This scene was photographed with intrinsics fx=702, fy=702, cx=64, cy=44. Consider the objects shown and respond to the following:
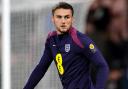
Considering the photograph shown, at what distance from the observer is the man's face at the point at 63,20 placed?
500 centimetres

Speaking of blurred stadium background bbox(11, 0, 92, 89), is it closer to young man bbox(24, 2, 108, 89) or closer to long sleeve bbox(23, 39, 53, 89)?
long sleeve bbox(23, 39, 53, 89)

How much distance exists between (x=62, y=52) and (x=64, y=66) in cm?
11

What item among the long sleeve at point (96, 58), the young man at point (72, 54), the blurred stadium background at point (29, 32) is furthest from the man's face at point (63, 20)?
the blurred stadium background at point (29, 32)

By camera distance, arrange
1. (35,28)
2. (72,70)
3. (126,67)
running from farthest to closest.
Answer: (35,28) → (126,67) → (72,70)

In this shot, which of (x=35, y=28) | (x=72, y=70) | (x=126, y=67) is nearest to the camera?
(x=72, y=70)

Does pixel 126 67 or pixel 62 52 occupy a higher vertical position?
pixel 62 52

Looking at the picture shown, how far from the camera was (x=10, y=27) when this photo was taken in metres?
8.69

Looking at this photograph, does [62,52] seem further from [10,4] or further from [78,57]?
[10,4]

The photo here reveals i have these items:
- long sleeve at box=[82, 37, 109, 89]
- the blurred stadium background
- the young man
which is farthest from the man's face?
the blurred stadium background

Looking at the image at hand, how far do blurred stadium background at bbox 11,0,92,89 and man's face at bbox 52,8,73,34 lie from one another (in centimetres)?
283

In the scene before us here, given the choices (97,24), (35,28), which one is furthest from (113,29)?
(35,28)

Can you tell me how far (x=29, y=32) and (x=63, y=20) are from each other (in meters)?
3.43

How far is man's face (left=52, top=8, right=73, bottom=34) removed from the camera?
5.00 m

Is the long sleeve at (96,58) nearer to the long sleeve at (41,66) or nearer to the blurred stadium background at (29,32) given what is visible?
the long sleeve at (41,66)
